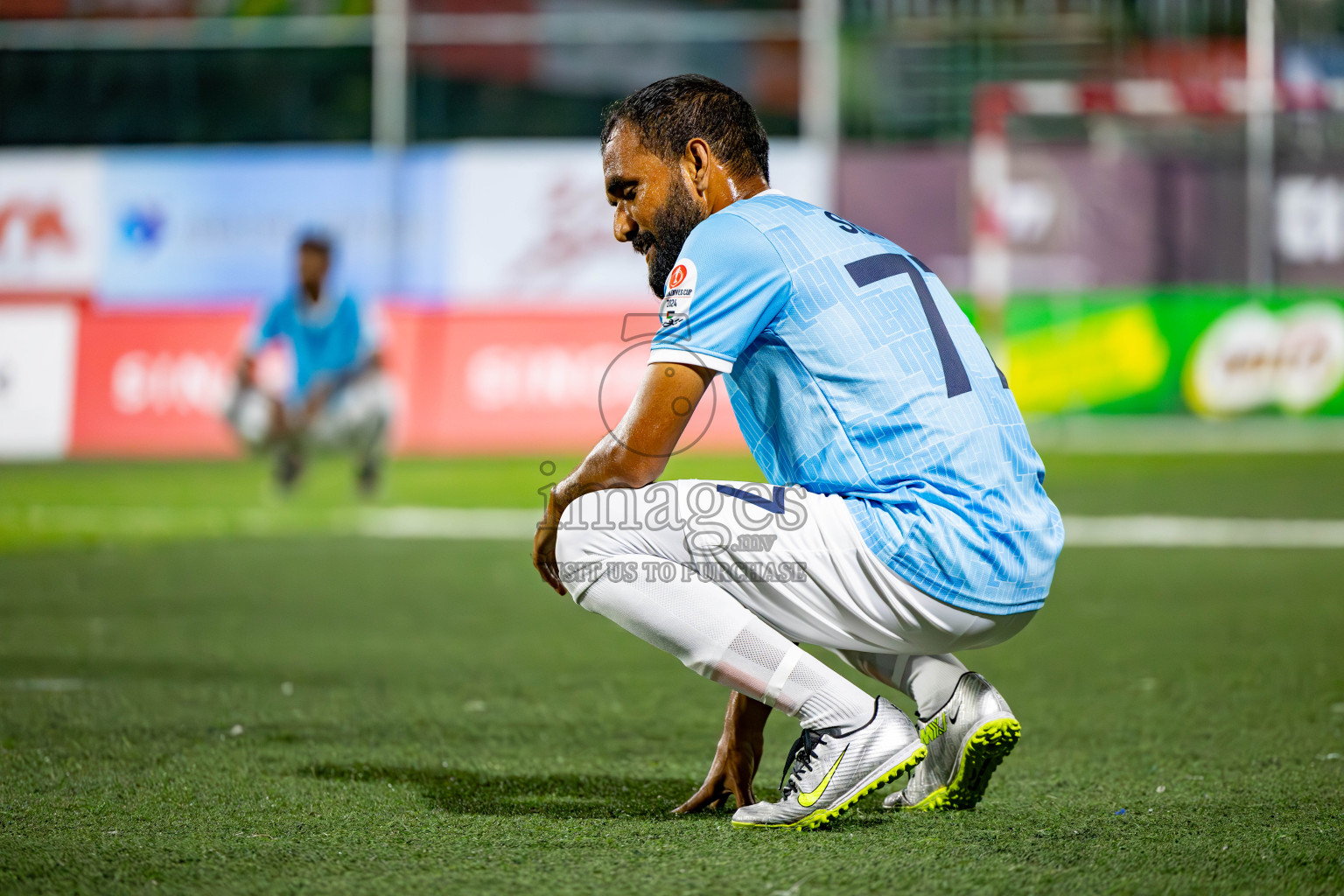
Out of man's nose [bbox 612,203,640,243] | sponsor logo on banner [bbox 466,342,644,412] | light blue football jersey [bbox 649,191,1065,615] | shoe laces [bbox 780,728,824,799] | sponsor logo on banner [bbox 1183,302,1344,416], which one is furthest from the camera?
sponsor logo on banner [bbox 1183,302,1344,416]

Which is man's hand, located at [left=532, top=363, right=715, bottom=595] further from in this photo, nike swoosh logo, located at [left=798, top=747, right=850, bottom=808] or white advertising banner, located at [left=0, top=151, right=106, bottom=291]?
white advertising banner, located at [left=0, top=151, right=106, bottom=291]

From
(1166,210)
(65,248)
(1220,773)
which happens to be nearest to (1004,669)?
(1220,773)

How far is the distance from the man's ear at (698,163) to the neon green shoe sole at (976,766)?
124 centimetres

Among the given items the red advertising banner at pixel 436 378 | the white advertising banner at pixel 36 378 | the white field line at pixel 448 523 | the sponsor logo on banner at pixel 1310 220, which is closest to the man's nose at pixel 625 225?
the white field line at pixel 448 523

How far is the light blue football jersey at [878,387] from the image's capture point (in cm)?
298

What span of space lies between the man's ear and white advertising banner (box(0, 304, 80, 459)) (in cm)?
1226

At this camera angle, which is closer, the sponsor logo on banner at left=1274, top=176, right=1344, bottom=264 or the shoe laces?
the shoe laces

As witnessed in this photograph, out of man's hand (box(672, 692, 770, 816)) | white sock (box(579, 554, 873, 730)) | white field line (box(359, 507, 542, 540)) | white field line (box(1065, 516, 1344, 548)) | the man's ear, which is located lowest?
white field line (box(359, 507, 542, 540))

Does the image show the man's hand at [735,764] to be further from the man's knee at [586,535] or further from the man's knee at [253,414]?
the man's knee at [253,414]

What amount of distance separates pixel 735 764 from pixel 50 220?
49.2 ft

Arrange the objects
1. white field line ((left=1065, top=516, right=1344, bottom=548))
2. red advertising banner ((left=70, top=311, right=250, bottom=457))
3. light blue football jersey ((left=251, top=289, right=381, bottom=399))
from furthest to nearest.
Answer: red advertising banner ((left=70, top=311, right=250, bottom=457)), light blue football jersey ((left=251, top=289, right=381, bottom=399)), white field line ((left=1065, top=516, right=1344, bottom=548))

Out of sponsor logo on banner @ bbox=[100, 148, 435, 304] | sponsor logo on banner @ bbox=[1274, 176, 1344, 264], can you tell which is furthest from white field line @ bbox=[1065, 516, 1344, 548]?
sponsor logo on banner @ bbox=[100, 148, 435, 304]

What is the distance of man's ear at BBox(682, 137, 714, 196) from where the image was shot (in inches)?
125

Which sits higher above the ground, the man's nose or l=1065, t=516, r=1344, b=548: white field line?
the man's nose
